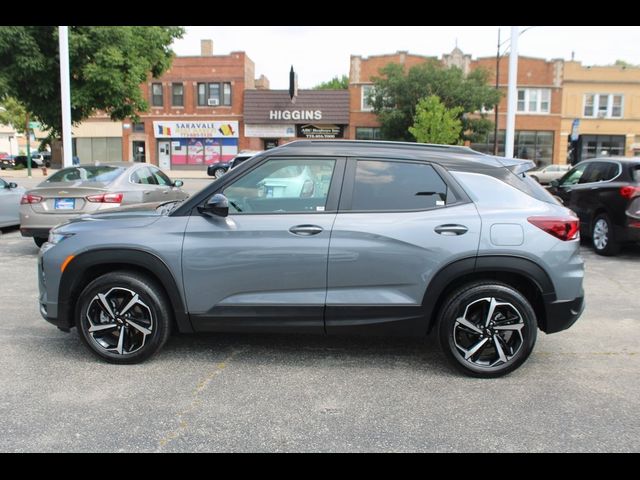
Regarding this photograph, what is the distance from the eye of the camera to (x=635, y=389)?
3914 mm

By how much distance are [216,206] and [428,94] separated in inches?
1298

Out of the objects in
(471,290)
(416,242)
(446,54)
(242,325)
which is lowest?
(242,325)

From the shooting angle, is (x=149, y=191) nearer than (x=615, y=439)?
No

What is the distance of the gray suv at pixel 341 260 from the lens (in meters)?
3.98

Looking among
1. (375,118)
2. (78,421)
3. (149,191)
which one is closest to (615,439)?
(78,421)

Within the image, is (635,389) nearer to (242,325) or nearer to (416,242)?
(416,242)

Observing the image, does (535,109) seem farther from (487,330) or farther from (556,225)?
(487,330)

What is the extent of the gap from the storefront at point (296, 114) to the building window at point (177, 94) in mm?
5008

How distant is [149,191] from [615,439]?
8053 millimetres

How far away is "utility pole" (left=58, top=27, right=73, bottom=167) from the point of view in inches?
527

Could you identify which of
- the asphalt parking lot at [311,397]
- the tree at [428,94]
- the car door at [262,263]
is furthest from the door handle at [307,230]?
the tree at [428,94]

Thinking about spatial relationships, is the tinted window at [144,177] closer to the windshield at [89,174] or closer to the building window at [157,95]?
the windshield at [89,174]

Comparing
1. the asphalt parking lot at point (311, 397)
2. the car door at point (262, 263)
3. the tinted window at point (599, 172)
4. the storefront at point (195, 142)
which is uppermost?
the storefront at point (195, 142)

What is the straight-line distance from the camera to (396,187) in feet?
13.6
